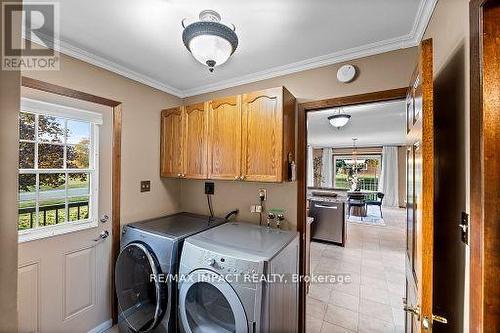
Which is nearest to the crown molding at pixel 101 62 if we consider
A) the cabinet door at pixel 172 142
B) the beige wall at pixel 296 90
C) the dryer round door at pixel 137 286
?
the cabinet door at pixel 172 142

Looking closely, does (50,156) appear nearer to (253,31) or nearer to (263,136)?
(263,136)

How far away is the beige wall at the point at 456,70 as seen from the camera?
0.88 metres

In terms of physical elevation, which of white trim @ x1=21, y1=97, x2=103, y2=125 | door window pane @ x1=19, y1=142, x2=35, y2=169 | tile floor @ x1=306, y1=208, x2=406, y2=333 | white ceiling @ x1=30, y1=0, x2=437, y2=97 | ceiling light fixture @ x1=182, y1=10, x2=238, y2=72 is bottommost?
tile floor @ x1=306, y1=208, x2=406, y2=333

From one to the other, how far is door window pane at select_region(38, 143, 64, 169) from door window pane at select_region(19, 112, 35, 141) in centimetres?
9

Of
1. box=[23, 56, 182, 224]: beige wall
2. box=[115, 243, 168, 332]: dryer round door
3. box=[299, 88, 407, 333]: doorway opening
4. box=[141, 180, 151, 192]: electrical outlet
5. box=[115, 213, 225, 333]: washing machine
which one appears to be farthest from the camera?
box=[141, 180, 151, 192]: electrical outlet

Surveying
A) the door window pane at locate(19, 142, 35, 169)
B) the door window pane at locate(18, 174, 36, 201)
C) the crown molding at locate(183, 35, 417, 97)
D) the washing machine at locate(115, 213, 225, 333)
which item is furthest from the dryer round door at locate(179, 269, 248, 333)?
the crown molding at locate(183, 35, 417, 97)

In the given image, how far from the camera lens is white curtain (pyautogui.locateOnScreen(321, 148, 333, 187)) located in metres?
9.29

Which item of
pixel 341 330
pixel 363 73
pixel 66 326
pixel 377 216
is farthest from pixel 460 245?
pixel 377 216

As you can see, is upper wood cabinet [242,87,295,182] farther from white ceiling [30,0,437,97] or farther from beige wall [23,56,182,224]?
beige wall [23,56,182,224]

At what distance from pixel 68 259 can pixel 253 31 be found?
7.55 feet

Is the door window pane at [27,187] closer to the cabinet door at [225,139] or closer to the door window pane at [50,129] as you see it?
the door window pane at [50,129]

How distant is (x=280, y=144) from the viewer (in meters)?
1.81

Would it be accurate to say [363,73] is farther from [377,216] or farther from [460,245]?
[377,216]

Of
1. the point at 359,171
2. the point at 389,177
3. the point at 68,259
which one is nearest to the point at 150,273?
the point at 68,259
